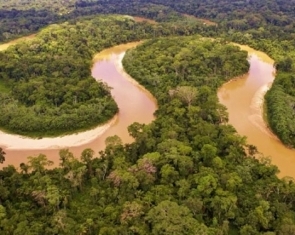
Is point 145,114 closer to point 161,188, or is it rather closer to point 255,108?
point 255,108

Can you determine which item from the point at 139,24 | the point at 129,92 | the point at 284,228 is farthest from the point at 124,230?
the point at 139,24

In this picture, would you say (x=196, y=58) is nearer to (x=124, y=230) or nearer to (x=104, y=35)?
(x=104, y=35)

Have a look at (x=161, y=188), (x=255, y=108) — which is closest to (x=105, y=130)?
(x=161, y=188)

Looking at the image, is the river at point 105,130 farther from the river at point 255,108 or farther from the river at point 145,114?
the river at point 255,108

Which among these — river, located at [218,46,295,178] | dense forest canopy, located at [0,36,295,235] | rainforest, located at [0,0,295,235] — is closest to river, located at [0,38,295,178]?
river, located at [218,46,295,178]

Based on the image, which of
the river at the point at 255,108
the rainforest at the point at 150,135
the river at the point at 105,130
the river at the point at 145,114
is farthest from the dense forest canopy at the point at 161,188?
the river at the point at 105,130

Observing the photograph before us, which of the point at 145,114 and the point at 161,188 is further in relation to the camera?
the point at 145,114
